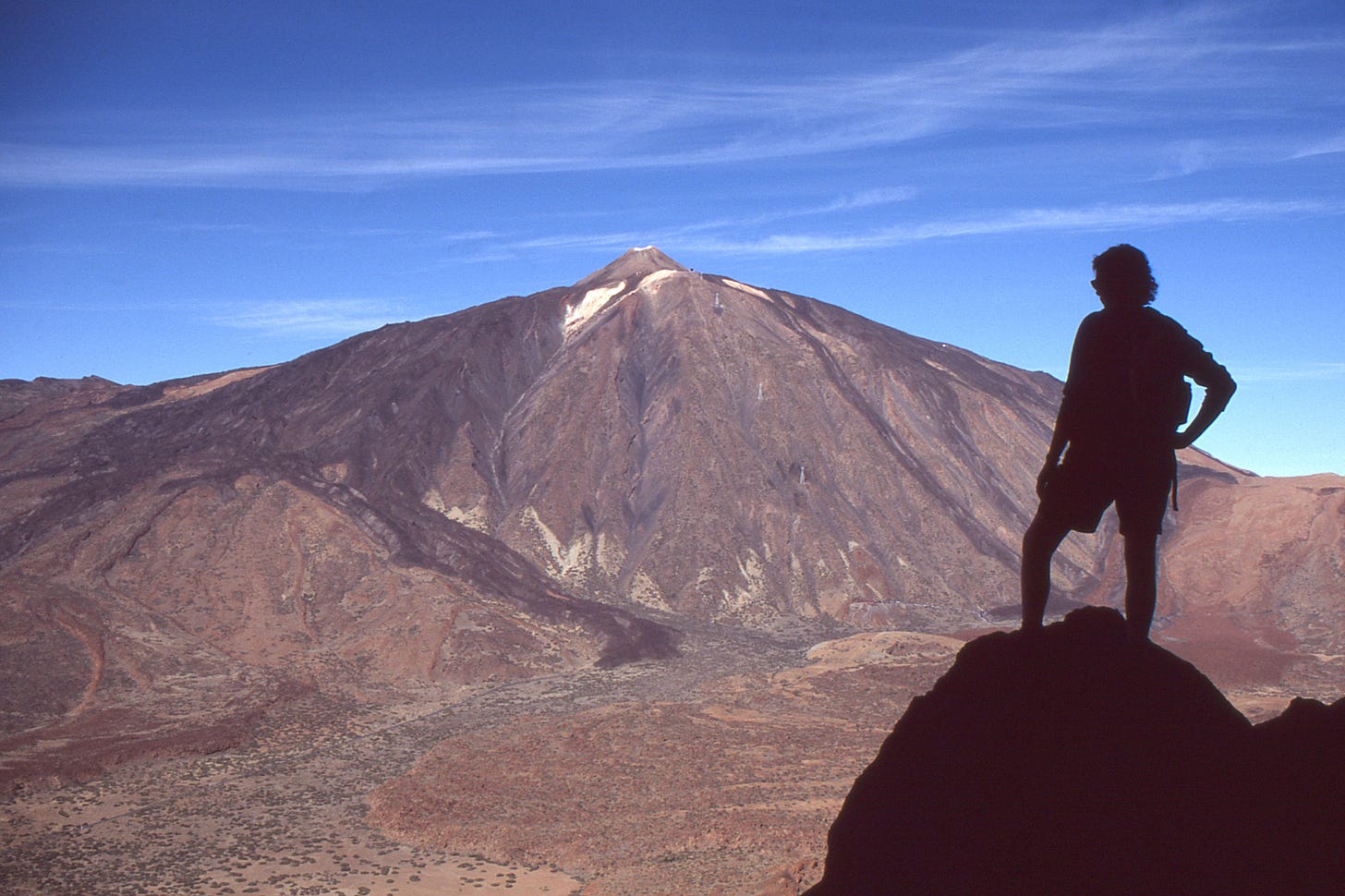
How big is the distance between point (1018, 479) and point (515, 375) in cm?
3084

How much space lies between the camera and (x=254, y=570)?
44000 mm

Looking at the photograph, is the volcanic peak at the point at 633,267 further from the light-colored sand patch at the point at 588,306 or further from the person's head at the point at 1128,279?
the person's head at the point at 1128,279

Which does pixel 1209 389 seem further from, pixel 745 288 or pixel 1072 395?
pixel 745 288

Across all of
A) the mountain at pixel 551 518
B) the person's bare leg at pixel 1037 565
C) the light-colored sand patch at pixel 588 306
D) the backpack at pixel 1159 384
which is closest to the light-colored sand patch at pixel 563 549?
the mountain at pixel 551 518

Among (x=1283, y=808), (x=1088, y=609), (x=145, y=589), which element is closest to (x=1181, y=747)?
(x=1283, y=808)

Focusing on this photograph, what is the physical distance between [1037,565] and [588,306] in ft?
239

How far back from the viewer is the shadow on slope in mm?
4695

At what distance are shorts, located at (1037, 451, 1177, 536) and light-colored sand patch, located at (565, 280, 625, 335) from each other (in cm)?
7017

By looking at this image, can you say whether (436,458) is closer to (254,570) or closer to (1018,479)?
(254,570)

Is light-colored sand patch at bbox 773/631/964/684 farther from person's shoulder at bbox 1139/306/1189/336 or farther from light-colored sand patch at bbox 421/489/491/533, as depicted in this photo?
person's shoulder at bbox 1139/306/1189/336

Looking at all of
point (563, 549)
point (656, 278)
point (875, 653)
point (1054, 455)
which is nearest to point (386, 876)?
point (1054, 455)

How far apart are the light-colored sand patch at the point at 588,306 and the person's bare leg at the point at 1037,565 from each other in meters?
70.0

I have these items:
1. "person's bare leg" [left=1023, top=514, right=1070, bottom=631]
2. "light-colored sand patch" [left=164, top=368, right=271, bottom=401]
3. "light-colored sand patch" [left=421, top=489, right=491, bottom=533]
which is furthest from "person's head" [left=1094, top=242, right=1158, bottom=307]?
"light-colored sand patch" [left=164, top=368, right=271, bottom=401]

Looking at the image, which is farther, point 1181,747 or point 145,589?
point 145,589
